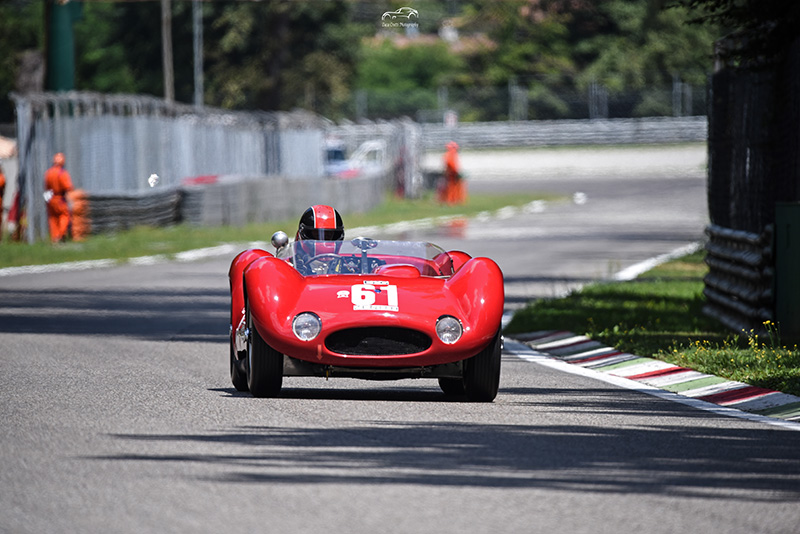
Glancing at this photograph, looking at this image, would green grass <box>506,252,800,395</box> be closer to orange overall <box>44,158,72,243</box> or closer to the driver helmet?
the driver helmet

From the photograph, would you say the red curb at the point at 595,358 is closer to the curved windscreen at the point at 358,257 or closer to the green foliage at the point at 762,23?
the curved windscreen at the point at 358,257

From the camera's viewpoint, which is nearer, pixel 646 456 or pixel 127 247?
pixel 646 456

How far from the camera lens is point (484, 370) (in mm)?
9492

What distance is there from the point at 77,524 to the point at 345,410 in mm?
3325

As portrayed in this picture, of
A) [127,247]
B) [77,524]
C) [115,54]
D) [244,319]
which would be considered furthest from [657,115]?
[77,524]

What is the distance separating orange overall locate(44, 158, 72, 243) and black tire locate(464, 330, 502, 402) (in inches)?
693

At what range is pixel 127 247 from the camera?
86.5ft

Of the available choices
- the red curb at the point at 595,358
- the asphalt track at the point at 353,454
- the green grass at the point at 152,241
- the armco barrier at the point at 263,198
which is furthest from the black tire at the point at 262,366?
the armco barrier at the point at 263,198

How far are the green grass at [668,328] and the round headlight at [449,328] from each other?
7.51ft

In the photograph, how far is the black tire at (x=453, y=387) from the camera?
33.5ft

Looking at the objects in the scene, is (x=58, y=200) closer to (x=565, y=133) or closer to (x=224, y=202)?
(x=224, y=202)

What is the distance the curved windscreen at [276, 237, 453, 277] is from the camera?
1016cm

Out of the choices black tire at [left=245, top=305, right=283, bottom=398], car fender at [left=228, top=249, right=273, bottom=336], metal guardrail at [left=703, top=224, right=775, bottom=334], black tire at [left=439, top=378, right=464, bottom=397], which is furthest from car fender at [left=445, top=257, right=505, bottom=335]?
metal guardrail at [left=703, top=224, right=775, bottom=334]

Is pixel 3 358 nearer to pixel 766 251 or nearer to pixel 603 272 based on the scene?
pixel 766 251
